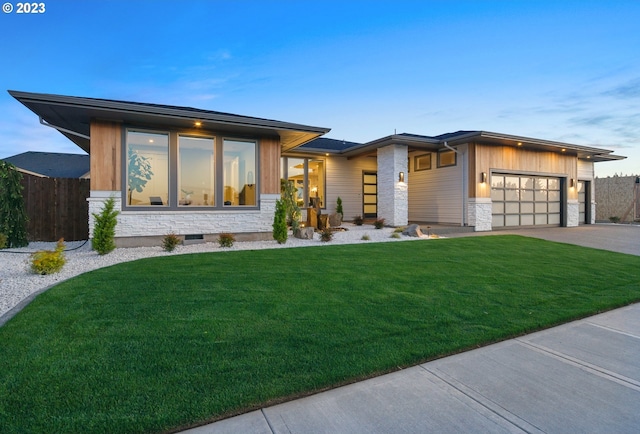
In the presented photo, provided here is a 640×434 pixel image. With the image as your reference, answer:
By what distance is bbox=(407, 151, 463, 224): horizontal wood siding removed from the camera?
43.9 ft

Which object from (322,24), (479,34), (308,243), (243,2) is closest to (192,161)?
(308,243)

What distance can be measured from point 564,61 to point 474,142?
3.90m

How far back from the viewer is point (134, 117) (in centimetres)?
768

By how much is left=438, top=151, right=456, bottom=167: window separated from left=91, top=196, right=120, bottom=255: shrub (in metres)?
11.9

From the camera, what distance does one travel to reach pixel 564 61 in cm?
1164

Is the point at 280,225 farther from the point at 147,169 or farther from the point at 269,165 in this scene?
the point at 147,169

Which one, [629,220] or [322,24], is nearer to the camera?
[322,24]

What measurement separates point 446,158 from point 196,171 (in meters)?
10.1

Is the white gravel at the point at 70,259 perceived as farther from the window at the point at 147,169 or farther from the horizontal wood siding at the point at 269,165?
the horizontal wood siding at the point at 269,165

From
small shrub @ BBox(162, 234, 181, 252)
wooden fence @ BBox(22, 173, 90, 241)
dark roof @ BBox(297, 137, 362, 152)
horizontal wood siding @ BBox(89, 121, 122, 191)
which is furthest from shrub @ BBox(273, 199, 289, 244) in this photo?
wooden fence @ BBox(22, 173, 90, 241)

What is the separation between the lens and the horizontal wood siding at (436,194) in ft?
43.9

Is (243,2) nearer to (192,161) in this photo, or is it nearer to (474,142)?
(192,161)

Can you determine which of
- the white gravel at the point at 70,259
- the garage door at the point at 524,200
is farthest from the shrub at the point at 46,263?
the garage door at the point at 524,200

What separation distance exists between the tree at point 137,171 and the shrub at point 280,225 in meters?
3.28
